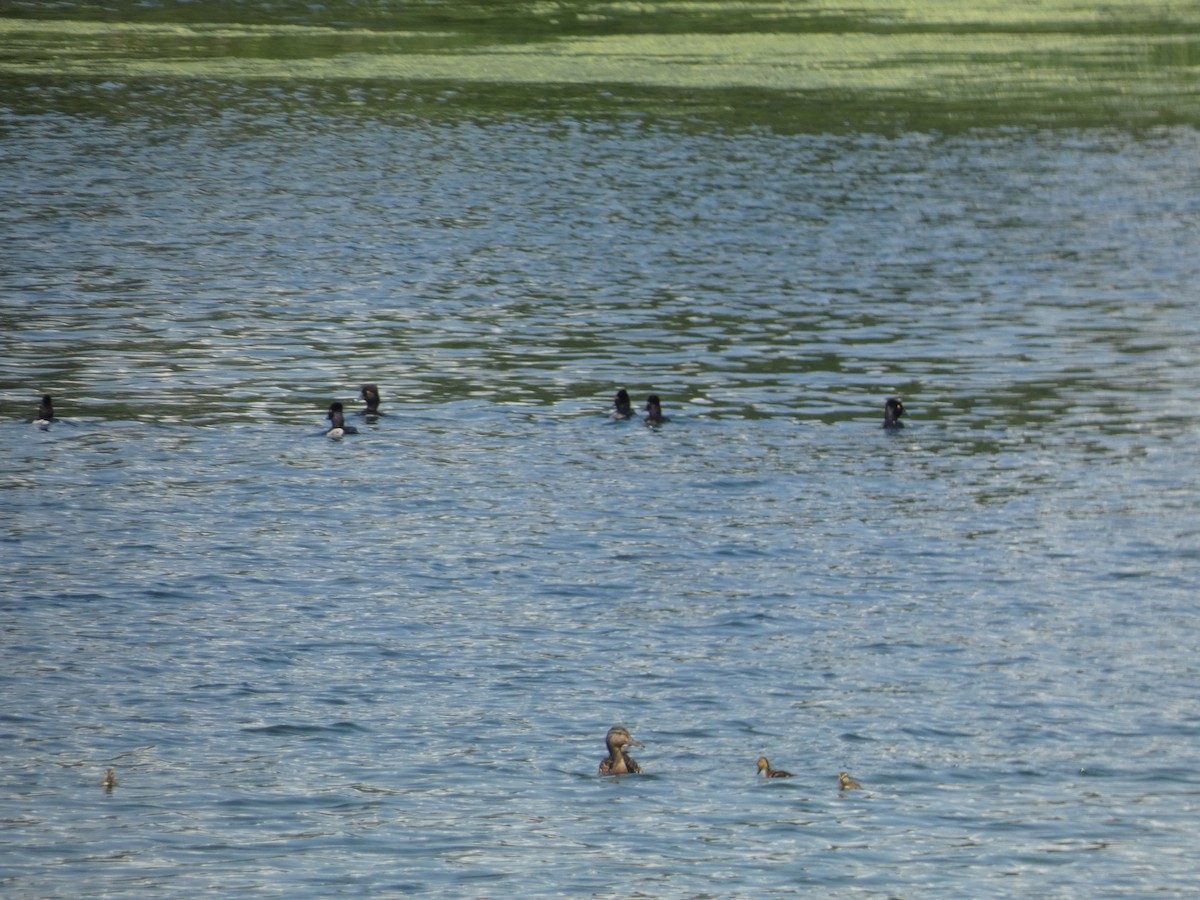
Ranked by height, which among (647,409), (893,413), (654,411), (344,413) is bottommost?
(344,413)

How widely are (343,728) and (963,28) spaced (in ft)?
273

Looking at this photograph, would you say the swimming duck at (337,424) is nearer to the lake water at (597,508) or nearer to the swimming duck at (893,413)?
the lake water at (597,508)

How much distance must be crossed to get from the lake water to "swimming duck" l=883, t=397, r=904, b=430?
267mm

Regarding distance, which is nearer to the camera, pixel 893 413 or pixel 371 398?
pixel 893 413

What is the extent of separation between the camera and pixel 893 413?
1444 inches

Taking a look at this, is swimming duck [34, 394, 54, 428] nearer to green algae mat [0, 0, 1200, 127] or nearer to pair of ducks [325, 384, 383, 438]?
pair of ducks [325, 384, 383, 438]

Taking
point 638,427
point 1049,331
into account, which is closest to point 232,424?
point 638,427

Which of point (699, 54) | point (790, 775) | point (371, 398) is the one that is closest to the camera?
point (790, 775)

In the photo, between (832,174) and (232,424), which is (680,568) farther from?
(832,174)

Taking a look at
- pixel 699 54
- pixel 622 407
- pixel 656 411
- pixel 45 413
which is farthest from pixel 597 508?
pixel 699 54

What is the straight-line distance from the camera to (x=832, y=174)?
65812 millimetres

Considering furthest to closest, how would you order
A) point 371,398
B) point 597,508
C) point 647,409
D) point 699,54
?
point 699,54 < point 371,398 < point 647,409 < point 597,508

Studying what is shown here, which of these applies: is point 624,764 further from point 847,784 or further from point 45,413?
point 45,413

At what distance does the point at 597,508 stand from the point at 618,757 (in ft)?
36.9
